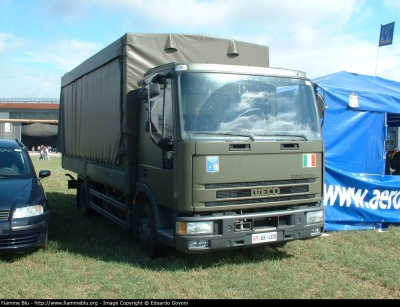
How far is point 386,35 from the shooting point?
34.4 ft

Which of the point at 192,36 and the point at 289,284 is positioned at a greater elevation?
the point at 192,36

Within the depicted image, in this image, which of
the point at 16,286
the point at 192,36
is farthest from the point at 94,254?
the point at 192,36

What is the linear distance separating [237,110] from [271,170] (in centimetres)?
89

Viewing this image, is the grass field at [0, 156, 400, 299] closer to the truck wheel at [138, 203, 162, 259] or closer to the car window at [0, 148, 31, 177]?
the truck wheel at [138, 203, 162, 259]

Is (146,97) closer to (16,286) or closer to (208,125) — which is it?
(208,125)

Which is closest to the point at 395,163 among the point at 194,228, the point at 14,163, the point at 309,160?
the point at 309,160

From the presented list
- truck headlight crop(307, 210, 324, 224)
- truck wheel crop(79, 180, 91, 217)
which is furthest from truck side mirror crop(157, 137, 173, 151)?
truck wheel crop(79, 180, 91, 217)

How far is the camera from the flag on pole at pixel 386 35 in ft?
34.0

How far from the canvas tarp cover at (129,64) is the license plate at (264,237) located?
233cm

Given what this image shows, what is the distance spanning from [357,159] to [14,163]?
634 cm

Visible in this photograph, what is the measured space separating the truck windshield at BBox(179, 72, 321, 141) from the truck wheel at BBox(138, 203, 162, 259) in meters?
1.55

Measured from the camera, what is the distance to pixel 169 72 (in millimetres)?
5457

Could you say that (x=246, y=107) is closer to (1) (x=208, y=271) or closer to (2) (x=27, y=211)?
(1) (x=208, y=271)

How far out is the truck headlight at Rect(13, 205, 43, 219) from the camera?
19.4 feet
